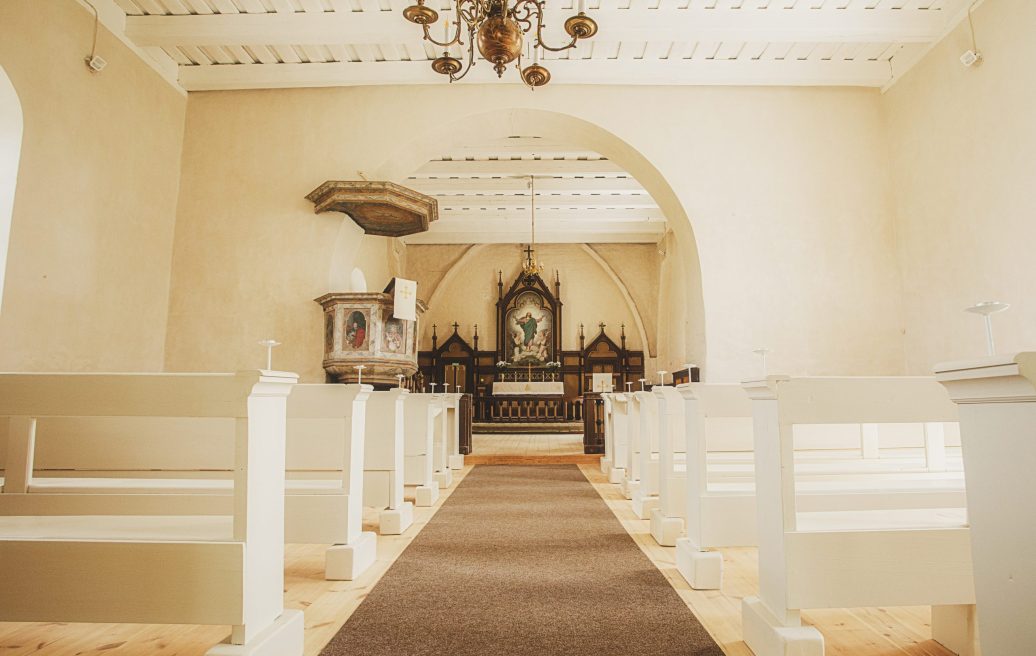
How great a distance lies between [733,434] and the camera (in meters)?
3.99

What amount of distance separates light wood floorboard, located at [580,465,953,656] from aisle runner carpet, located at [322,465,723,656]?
7 cm

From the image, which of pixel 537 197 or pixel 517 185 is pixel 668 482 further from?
pixel 537 197

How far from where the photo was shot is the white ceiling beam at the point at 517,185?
8461 mm

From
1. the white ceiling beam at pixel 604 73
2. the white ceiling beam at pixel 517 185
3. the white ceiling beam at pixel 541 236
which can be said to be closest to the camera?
the white ceiling beam at pixel 604 73

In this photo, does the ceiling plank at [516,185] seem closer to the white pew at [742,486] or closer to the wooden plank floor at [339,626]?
the white pew at [742,486]

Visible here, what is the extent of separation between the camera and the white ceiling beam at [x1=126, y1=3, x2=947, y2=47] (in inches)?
186

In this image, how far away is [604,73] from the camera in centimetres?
547

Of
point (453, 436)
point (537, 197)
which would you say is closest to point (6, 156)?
point (453, 436)

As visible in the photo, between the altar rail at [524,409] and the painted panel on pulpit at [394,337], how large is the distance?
260 inches

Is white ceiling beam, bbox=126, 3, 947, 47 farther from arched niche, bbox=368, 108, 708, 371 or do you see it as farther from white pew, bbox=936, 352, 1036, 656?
white pew, bbox=936, 352, 1036, 656

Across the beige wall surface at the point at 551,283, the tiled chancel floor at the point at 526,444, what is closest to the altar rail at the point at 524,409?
the tiled chancel floor at the point at 526,444

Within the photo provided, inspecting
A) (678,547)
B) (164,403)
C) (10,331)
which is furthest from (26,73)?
(678,547)

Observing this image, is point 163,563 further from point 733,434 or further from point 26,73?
point 26,73

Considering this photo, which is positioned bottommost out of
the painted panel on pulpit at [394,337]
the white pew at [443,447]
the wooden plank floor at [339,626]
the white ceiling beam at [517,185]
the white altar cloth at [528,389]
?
the wooden plank floor at [339,626]
